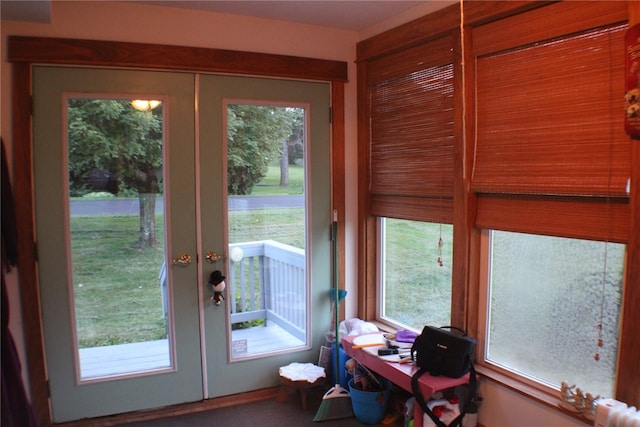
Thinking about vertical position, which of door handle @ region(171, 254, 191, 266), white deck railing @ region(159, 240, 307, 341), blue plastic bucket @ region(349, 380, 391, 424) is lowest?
blue plastic bucket @ region(349, 380, 391, 424)

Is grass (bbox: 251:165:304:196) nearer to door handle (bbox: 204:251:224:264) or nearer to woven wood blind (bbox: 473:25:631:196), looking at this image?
door handle (bbox: 204:251:224:264)

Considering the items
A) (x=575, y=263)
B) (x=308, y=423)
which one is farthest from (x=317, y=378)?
(x=575, y=263)

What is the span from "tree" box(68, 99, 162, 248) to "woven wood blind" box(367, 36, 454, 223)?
4.62 ft

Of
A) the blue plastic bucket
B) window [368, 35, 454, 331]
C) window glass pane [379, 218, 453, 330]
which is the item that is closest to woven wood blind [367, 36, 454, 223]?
window [368, 35, 454, 331]

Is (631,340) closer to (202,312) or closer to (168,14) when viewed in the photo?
(202,312)

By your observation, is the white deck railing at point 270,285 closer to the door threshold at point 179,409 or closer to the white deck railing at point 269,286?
the white deck railing at point 269,286

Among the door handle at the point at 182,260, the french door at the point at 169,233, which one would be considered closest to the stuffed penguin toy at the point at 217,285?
the french door at the point at 169,233

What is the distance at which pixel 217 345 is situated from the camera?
2.84m

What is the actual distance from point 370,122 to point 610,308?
5.89 ft

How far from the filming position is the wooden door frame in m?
2.38

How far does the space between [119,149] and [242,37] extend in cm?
103

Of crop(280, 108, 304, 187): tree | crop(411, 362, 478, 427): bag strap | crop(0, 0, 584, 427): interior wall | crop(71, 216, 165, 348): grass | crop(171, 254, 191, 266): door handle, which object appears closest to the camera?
crop(411, 362, 478, 427): bag strap

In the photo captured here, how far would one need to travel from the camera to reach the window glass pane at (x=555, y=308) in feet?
6.19

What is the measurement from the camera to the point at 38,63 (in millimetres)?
2412
